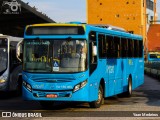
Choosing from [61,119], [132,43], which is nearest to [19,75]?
[132,43]

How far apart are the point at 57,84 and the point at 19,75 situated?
→ 8134 millimetres

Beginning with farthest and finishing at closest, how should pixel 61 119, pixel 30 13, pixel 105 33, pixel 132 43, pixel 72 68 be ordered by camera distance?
pixel 30 13, pixel 132 43, pixel 105 33, pixel 72 68, pixel 61 119

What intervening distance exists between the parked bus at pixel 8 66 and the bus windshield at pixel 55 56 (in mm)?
5997

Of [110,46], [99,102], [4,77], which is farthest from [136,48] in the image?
[99,102]

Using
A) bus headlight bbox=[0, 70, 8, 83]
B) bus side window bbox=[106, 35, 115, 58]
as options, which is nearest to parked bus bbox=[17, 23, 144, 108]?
bus side window bbox=[106, 35, 115, 58]

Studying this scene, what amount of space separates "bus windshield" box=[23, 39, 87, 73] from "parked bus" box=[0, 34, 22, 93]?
5997mm

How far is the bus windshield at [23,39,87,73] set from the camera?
15.1 metres

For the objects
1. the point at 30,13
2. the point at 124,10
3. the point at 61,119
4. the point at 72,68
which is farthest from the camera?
the point at 124,10

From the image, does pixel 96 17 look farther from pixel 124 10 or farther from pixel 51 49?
pixel 51 49

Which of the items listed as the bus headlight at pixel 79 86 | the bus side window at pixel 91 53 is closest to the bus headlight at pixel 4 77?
the bus side window at pixel 91 53

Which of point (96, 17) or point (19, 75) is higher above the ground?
point (96, 17)

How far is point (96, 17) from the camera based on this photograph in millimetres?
134375

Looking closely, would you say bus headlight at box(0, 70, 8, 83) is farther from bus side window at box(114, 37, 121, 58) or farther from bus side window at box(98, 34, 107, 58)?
bus side window at box(98, 34, 107, 58)

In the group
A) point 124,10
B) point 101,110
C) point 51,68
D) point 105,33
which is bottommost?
point 101,110
